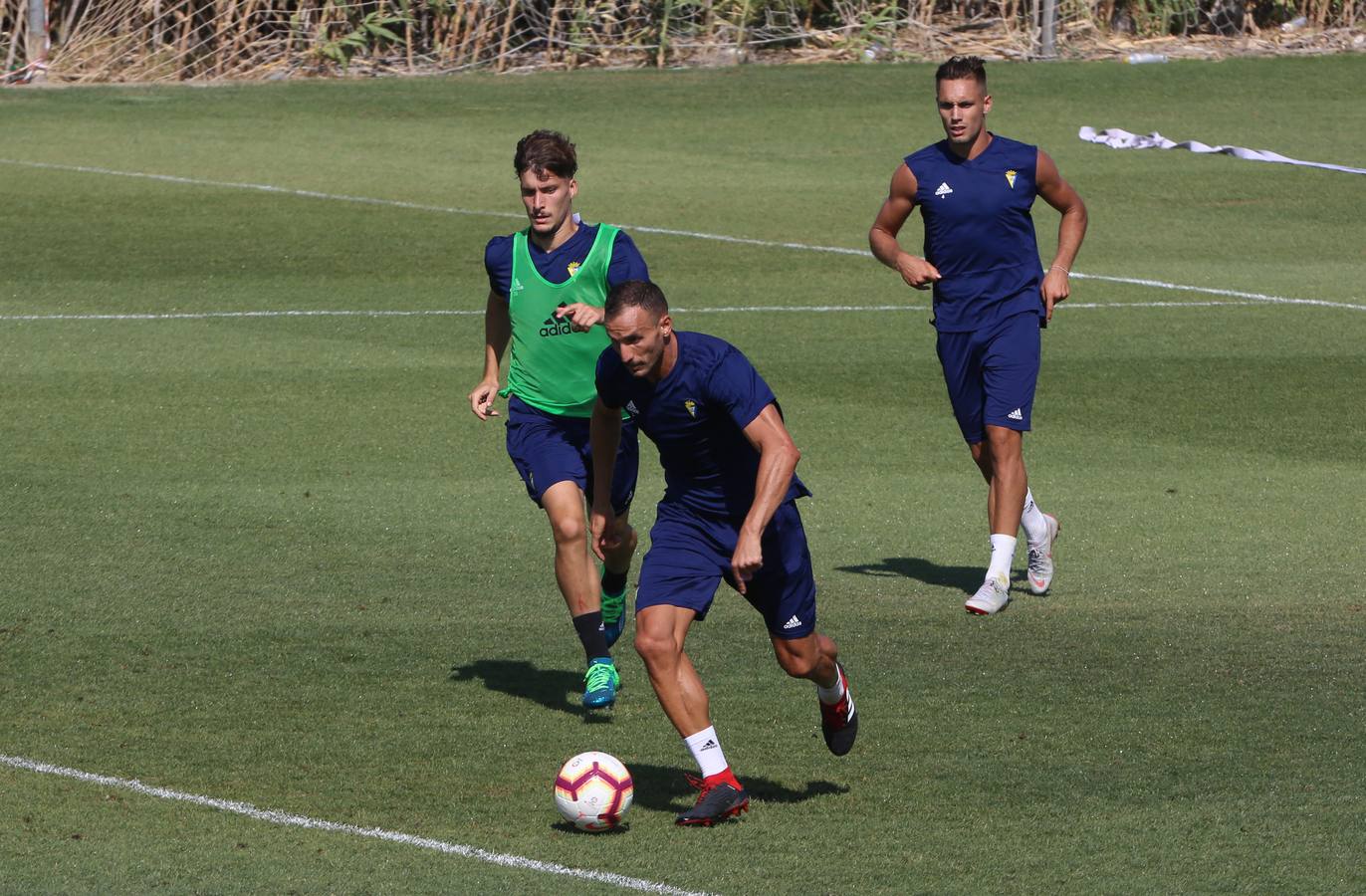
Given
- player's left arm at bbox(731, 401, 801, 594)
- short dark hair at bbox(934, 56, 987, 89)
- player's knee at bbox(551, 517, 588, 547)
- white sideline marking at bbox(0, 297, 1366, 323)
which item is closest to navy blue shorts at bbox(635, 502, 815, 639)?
player's left arm at bbox(731, 401, 801, 594)

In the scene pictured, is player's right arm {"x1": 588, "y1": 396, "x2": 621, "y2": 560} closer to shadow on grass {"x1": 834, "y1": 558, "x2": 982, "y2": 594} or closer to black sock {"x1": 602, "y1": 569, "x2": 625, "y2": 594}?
black sock {"x1": 602, "y1": 569, "x2": 625, "y2": 594}

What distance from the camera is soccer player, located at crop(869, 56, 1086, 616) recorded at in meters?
10.1

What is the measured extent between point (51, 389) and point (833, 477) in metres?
5.82

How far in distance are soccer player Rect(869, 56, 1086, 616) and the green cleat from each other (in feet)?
7.63

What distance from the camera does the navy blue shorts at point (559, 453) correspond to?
28.2 ft

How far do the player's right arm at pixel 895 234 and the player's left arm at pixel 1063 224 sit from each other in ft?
1.85

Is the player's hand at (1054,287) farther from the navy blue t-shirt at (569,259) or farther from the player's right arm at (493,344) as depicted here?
the player's right arm at (493,344)

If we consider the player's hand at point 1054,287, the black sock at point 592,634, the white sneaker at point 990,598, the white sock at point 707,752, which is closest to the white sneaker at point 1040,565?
the white sneaker at point 990,598

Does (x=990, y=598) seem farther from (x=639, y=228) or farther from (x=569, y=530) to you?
(x=639, y=228)

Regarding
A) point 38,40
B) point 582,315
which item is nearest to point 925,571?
point 582,315

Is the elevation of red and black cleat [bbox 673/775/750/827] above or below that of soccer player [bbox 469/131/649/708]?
below

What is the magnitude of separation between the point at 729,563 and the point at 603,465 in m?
0.68

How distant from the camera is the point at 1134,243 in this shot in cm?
2036

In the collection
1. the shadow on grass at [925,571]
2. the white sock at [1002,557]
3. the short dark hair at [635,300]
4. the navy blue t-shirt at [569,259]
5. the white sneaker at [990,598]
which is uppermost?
the short dark hair at [635,300]
